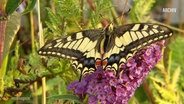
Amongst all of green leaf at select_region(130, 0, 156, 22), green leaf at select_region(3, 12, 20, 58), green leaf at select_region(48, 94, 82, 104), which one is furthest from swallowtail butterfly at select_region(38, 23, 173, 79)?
green leaf at select_region(130, 0, 156, 22)

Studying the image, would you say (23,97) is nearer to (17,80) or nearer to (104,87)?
(17,80)

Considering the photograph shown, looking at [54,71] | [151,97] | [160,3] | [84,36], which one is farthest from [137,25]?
[160,3]

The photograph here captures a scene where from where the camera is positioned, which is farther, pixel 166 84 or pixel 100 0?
pixel 166 84

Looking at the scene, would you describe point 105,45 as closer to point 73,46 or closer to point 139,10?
point 73,46

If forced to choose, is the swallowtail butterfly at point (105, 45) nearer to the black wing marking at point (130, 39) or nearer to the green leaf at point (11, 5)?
the black wing marking at point (130, 39)

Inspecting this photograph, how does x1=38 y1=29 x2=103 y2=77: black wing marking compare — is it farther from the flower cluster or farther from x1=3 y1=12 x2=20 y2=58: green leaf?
x1=3 y1=12 x2=20 y2=58: green leaf
